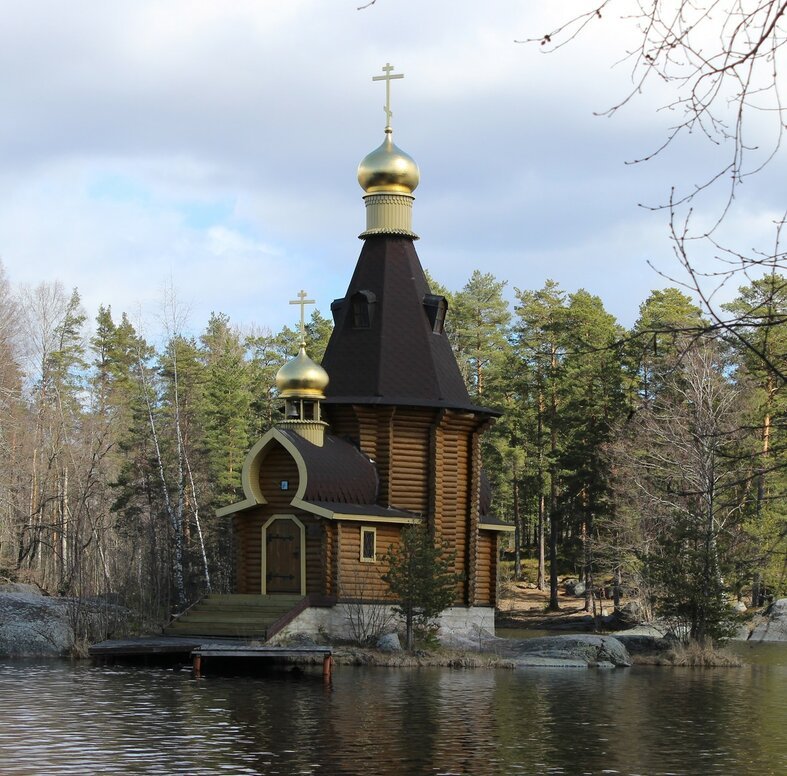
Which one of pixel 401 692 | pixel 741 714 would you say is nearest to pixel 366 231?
pixel 401 692

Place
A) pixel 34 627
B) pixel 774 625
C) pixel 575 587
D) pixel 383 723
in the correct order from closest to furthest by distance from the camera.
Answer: pixel 383 723 < pixel 34 627 < pixel 774 625 < pixel 575 587

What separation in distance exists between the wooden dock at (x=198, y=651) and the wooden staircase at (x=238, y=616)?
52 cm

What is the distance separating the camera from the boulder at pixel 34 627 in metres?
28.9

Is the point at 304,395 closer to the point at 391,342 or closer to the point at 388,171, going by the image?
the point at 391,342

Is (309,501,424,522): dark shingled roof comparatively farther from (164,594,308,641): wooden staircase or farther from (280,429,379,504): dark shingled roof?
(164,594,308,641): wooden staircase

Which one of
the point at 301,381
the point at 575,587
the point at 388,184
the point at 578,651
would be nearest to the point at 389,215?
the point at 388,184

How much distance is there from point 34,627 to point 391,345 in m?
10.9

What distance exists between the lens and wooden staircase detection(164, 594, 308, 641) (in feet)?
94.1

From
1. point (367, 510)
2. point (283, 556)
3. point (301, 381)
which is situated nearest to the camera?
point (367, 510)

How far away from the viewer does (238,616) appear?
29.8 m

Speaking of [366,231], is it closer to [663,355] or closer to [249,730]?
[663,355]

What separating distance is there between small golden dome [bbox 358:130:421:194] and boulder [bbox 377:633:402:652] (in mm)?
11783

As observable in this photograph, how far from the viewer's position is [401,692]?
22.0 meters

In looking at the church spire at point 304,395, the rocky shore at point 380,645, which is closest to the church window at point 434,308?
the church spire at point 304,395
